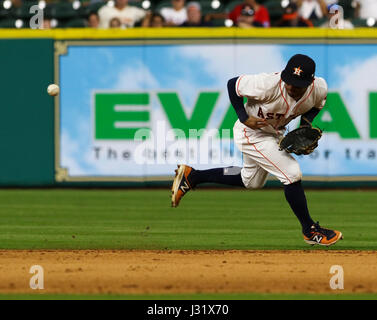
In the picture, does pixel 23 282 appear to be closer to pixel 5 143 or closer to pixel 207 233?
pixel 207 233

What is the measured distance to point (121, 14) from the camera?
43.6 ft

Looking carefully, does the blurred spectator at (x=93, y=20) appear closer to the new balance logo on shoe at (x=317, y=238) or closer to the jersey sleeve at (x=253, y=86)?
the jersey sleeve at (x=253, y=86)

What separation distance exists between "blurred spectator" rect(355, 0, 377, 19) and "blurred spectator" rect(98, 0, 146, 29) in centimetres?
344

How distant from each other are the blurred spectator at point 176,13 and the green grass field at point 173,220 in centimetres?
270

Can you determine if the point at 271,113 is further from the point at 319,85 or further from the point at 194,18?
the point at 194,18

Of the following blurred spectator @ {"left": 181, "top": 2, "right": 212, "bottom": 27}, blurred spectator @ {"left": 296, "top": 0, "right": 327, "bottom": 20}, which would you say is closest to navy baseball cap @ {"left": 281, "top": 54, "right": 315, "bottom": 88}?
blurred spectator @ {"left": 181, "top": 2, "right": 212, "bottom": 27}

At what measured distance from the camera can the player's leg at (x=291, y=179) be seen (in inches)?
281

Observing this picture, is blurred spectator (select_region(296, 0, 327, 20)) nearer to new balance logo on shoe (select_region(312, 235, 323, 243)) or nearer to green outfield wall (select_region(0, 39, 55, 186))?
green outfield wall (select_region(0, 39, 55, 186))

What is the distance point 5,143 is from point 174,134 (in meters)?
2.54

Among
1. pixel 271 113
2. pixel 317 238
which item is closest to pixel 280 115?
pixel 271 113

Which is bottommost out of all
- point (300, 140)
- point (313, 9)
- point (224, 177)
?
point (224, 177)

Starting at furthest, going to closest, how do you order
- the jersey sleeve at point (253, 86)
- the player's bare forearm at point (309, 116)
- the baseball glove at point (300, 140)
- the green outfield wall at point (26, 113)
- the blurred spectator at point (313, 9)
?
the blurred spectator at point (313, 9) < the green outfield wall at point (26, 113) < the player's bare forearm at point (309, 116) < the baseball glove at point (300, 140) < the jersey sleeve at point (253, 86)

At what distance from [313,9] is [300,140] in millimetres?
6548

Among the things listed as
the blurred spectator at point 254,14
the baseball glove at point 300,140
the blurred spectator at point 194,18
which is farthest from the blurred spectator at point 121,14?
the baseball glove at point 300,140
